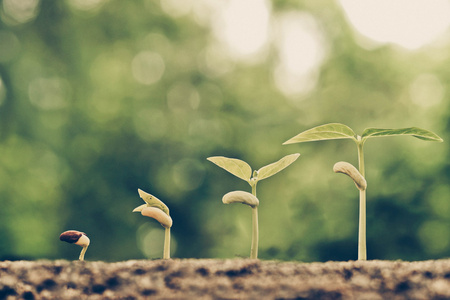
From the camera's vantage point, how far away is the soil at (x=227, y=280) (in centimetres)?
48

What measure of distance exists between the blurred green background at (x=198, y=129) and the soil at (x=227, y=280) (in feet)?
14.3

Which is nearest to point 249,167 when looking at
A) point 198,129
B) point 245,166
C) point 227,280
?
point 245,166

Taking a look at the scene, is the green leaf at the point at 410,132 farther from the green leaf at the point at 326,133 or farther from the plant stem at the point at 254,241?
the plant stem at the point at 254,241

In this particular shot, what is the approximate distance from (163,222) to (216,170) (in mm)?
4883

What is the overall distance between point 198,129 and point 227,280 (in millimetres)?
5144

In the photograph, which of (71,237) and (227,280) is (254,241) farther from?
(71,237)

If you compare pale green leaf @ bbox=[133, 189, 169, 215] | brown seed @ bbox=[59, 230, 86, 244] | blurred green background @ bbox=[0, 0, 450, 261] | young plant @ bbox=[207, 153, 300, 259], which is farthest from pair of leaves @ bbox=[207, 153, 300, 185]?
blurred green background @ bbox=[0, 0, 450, 261]

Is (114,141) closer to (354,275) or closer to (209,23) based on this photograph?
(209,23)

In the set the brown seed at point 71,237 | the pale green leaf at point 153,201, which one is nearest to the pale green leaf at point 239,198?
the pale green leaf at point 153,201

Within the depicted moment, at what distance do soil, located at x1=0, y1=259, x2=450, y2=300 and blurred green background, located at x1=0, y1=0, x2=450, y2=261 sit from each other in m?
4.37

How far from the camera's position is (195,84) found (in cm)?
599

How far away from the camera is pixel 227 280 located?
0.52 m

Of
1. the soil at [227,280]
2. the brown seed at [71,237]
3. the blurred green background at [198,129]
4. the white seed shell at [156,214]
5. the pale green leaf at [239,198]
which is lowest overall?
the soil at [227,280]

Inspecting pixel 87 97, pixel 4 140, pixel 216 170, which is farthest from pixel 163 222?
pixel 4 140
